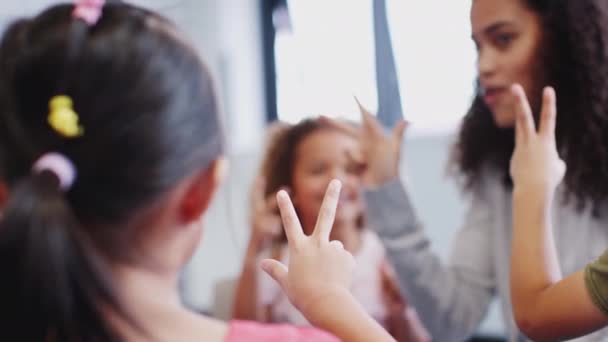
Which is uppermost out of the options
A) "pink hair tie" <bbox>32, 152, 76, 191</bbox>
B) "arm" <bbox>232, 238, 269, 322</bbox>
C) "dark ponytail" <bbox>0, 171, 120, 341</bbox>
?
"pink hair tie" <bbox>32, 152, 76, 191</bbox>

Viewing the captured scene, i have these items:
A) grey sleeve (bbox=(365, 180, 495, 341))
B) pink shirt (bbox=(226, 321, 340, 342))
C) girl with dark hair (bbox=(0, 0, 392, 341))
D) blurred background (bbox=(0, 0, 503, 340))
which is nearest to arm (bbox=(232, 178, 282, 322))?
blurred background (bbox=(0, 0, 503, 340))

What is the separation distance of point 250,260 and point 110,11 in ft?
2.46

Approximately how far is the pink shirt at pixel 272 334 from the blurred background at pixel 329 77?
114mm

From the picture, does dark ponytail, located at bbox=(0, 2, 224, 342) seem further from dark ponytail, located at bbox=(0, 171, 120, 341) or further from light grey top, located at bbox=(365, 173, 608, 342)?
light grey top, located at bbox=(365, 173, 608, 342)

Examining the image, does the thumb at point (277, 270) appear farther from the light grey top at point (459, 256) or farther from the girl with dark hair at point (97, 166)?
the light grey top at point (459, 256)

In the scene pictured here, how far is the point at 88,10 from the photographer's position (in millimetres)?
484

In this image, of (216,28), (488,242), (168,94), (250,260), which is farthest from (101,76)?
(216,28)

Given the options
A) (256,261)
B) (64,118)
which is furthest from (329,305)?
(256,261)

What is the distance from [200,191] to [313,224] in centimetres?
46

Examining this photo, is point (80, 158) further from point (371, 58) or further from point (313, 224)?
point (371, 58)

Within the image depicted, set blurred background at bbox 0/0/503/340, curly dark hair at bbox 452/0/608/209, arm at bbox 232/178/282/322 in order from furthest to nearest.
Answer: arm at bbox 232/178/282/322, blurred background at bbox 0/0/503/340, curly dark hair at bbox 452/0/608/209

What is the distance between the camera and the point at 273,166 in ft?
4.22

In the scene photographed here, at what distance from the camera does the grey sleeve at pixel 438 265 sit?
2.60 feet

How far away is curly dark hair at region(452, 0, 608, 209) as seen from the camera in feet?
2.28
